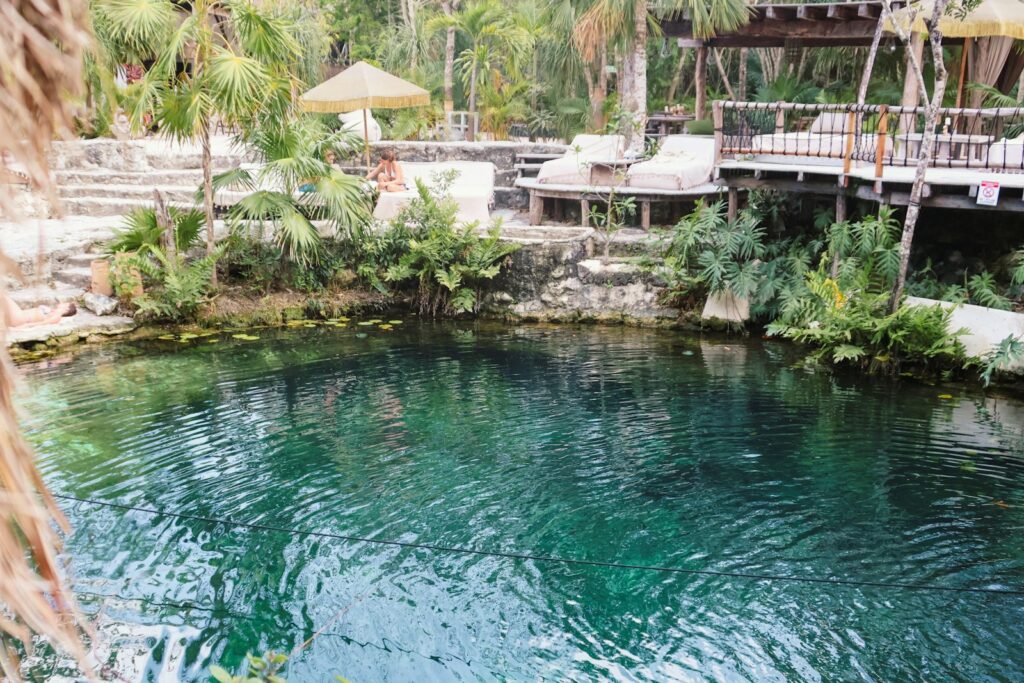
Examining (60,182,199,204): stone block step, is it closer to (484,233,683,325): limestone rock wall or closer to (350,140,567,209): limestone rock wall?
(350,140,567,209): limestone rock wall

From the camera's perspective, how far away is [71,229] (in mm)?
13852

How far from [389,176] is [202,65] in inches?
143

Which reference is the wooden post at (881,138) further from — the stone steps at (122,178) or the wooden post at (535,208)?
the stone steps at (122,178)

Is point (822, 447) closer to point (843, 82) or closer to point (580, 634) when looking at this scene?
point (580, 634)

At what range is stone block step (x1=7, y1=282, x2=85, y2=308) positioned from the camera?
39.0 feet

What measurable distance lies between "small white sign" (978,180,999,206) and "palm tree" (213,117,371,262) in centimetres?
753

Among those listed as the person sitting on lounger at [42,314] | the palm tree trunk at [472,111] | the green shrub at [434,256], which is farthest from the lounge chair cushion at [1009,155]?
the person sitting on lounger at [42,314]

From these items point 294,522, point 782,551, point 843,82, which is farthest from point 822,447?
point 843,82

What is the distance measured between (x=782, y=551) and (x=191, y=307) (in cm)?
863

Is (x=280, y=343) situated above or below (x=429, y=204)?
below

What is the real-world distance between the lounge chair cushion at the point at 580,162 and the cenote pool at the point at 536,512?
4245 millimetres

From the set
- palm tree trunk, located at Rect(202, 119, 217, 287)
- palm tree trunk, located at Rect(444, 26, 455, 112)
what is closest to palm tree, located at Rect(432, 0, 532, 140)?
palm tree trunk, located at Rect(444, 26, 455, 112)

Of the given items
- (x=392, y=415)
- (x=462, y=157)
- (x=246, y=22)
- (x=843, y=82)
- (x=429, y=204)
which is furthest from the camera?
(x=843, y=82)

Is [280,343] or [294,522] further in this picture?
[280,343]
